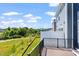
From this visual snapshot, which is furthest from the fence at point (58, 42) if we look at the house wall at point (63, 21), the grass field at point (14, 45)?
the grass field at point (14, 45)

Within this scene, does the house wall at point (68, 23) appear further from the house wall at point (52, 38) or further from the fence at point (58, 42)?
the house wall at point (52, 38)

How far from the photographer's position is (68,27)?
32.9ft

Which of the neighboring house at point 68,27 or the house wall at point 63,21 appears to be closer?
the neighboring house at point 68,27

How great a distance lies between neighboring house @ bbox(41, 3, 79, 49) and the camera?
9.68m

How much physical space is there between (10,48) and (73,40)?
7.76 feet

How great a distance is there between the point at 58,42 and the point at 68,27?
2.36ft

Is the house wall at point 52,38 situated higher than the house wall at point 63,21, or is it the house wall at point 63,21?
the house wall at point 63,21

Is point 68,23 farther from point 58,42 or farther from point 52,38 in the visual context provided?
point 52,38

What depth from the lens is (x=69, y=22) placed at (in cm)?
995

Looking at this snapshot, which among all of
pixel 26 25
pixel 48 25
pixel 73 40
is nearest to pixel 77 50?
pixel 73 40

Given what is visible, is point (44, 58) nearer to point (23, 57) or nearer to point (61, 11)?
point (23, 57)

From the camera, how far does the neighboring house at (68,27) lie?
968 centimetres

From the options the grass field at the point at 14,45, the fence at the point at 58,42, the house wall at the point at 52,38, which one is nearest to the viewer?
the grass field at the point at 14,45

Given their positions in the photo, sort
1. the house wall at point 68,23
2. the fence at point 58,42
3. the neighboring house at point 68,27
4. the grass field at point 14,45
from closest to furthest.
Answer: the grass field at point 14,45 < the neighboring house at point 68,27 < the house wall at point 68,23 < the fence at point 58,42
